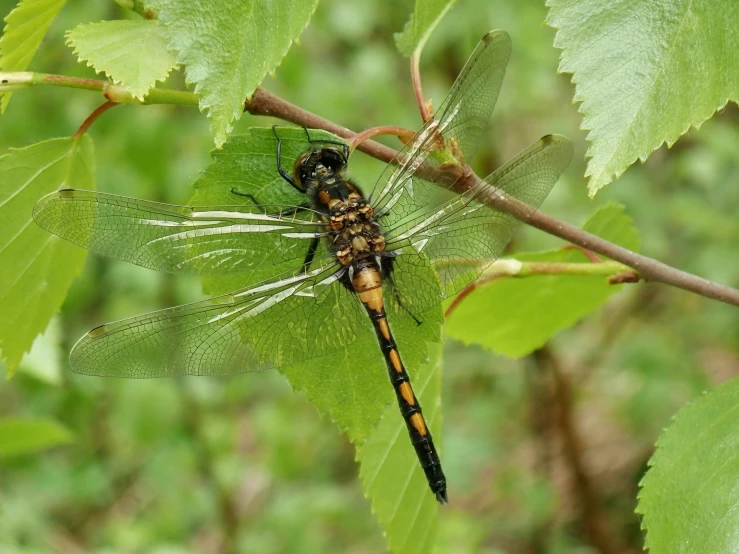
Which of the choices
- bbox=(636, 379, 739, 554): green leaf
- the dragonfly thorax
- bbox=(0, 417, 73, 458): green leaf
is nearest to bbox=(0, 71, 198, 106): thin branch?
the dragonfly thorax

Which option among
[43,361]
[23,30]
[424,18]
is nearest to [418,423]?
[424,18]

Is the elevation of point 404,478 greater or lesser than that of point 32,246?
lesser

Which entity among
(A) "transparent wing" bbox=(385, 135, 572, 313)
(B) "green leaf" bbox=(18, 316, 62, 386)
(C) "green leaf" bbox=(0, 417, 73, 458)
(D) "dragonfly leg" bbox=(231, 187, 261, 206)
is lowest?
(A) "transparent wing" bbox=(385, 135, 572, 313)

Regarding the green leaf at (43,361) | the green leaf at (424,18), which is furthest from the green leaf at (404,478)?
the green leaf at (43,361)

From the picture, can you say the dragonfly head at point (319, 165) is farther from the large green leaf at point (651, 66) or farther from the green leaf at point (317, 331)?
the large green leaf at point (651, 66)

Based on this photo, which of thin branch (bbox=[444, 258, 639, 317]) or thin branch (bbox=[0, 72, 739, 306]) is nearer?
thin branch (bbox=[0, 72, 739, 306])

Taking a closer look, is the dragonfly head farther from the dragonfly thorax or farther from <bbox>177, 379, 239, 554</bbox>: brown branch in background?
<bbox>177, 379, 239, 554</bbox>: brown branch in background

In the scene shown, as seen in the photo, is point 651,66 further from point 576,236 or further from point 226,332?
point 226,332
